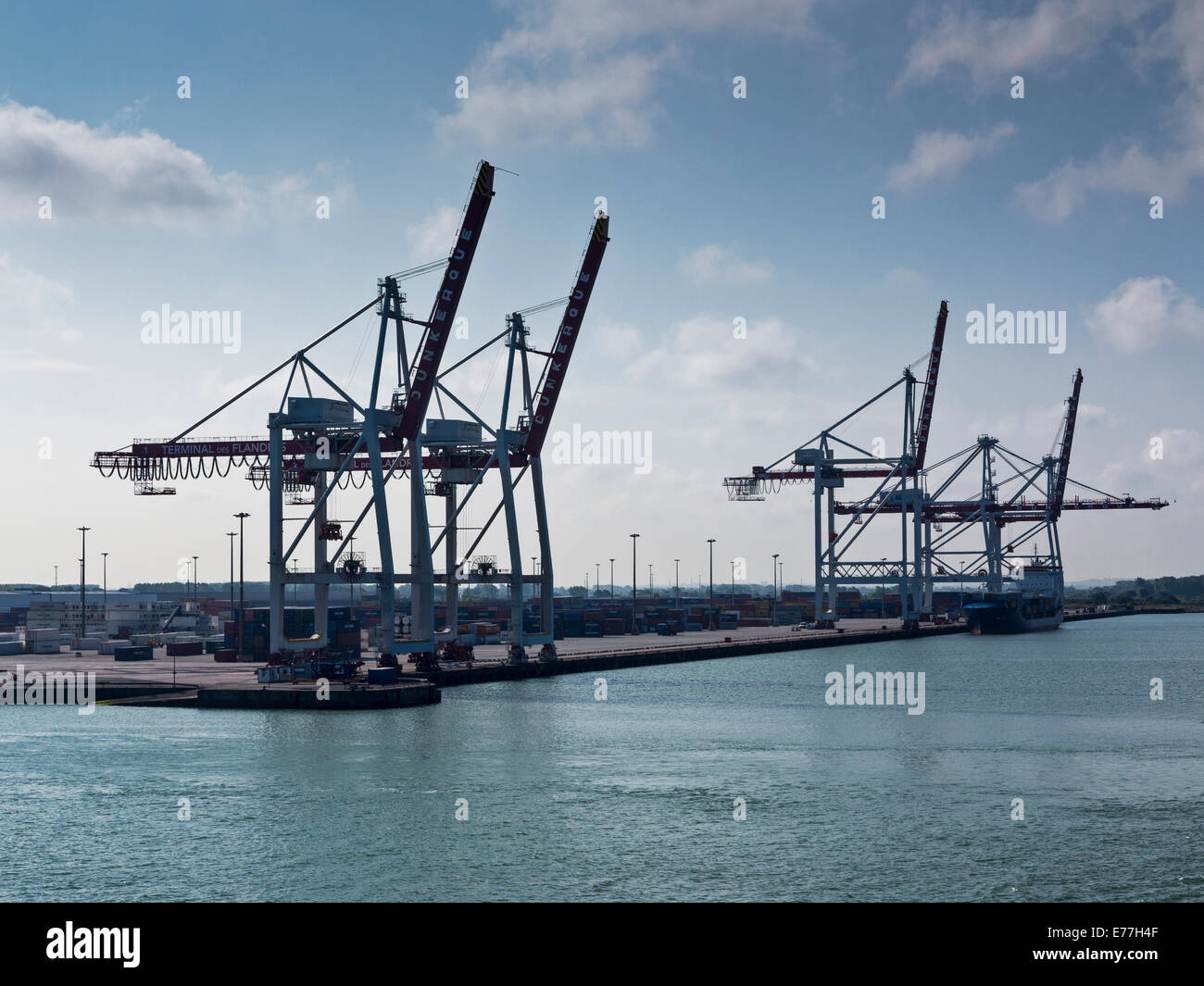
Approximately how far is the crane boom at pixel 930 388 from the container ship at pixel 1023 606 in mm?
29880

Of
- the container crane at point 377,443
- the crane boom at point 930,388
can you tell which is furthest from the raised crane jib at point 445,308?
the crane boom at point 930,388

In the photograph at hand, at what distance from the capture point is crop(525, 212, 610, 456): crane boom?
84.6 metres

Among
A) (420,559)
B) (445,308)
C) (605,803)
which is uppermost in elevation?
(445,308)

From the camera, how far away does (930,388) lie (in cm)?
15100

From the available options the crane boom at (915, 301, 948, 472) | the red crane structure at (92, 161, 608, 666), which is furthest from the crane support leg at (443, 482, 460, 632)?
the crane boom at (915, 301, 948, 472)

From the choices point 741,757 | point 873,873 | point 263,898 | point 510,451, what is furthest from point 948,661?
point 263,898

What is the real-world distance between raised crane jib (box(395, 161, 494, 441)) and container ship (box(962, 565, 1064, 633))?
114446 mm

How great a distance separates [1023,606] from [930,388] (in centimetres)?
4262

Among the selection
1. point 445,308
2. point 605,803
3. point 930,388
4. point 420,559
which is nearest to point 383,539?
point 420,559

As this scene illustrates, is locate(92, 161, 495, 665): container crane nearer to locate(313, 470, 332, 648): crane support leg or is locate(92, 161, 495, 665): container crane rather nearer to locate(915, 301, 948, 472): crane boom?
locate(313, 470, 332, 648): crane support leg

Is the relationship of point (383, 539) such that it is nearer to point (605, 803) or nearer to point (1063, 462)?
point (605, 803)

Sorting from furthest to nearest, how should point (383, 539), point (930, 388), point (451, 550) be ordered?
point (930, 388) < point (451, 550) < point (383, 539)
